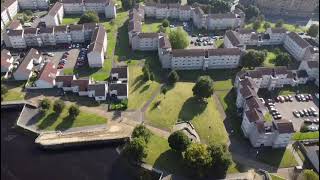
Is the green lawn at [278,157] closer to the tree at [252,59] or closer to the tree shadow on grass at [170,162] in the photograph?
→ the tree shadow on grass at [170,162]

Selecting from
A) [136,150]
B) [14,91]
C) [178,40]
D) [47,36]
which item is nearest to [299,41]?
[178,40]

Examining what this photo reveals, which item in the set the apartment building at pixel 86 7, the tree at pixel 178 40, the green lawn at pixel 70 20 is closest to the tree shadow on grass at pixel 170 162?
the tree at pixel 178 40

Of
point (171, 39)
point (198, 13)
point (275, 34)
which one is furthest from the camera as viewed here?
point (198, 13)

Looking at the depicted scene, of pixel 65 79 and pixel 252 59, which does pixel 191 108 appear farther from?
pixel 65 79

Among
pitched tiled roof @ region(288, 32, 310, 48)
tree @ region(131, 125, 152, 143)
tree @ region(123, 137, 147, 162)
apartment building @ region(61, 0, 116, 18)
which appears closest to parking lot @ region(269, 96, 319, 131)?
pitched tiled roof @ region(288, 32, 310, 48)

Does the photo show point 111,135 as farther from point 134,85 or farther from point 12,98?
point 12,98

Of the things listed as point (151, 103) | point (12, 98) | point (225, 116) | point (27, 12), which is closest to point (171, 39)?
point (151, 103)

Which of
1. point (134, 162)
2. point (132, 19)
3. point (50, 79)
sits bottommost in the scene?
point (134, 162)
